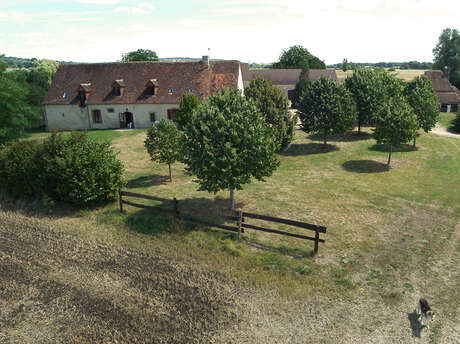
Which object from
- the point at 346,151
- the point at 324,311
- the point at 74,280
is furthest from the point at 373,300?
the point at 346,151

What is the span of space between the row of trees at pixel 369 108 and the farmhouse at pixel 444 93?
23.0m

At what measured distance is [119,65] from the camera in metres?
45.0

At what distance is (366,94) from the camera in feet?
126

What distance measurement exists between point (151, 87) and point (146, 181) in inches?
808

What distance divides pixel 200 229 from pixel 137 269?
4.10 metres

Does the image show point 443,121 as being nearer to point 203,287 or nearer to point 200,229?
point 200,229

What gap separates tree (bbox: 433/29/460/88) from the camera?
7056 cm

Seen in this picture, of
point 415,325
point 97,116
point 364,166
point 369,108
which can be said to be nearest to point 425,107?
point 369,108

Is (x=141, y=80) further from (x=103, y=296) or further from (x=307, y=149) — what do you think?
(x=103, y=296)

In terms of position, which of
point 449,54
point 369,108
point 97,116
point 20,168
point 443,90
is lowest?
point 20,168

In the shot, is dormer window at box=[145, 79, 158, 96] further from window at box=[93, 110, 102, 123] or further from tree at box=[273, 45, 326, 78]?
tree at box=[273, 45, 326, 78]

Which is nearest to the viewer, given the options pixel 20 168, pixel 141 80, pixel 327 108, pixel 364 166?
pixel 20 168

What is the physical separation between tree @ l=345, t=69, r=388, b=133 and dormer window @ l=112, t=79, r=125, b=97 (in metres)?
28.1

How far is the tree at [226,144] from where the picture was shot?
654 inches
